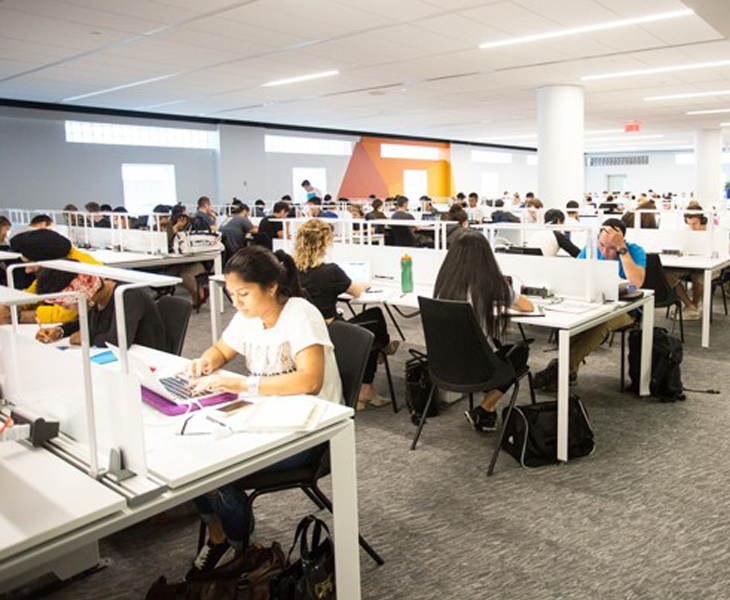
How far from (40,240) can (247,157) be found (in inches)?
392

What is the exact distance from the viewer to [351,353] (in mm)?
2178

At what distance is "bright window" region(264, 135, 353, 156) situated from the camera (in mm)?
13906

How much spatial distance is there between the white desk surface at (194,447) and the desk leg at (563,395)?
1.49 m

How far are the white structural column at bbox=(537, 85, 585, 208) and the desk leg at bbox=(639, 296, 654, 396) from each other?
504 cm

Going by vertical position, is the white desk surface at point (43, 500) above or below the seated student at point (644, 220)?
below

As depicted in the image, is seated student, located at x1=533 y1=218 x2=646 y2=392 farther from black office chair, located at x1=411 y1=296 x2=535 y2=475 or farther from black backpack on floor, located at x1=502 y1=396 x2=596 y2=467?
black office chair, located at x1=411 y1=296 x2=535 y2=475

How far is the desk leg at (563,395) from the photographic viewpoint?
293 cm

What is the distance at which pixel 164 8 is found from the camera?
483 centimetres

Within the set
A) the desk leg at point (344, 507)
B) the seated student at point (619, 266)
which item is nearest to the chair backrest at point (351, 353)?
the desk leg at point (344, 507)

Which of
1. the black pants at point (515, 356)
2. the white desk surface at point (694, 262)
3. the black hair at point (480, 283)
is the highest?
the black hair at point (480, 283)

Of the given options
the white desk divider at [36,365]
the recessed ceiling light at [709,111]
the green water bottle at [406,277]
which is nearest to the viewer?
the white desk divider at [36,365]

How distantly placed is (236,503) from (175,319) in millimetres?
1108

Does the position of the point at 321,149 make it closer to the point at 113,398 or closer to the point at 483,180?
Answer: the point at 483,180

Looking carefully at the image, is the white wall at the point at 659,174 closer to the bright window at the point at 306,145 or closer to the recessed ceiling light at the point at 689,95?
the bright window at the point at 306,145
